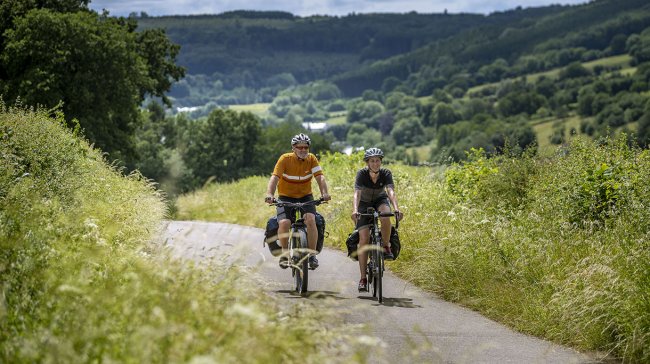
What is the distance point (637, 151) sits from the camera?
47.9 ft

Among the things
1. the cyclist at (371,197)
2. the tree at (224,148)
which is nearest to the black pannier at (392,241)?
the cyclist at (371,197)

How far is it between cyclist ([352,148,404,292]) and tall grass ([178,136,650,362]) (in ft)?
4.09

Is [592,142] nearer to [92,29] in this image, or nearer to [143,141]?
[92,29]

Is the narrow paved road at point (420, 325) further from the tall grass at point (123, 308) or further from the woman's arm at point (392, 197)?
the woman's arm at point (392, 197)

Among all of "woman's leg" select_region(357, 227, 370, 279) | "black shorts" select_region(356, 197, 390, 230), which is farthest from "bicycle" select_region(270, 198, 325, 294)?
"woman's leg" select_region(357, 227, 370, 279)

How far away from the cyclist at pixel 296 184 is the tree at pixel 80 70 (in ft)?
81.1

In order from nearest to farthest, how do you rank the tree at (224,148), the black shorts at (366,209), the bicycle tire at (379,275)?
the bicycle tire at (379,275), the black shorts at (366,209), the tree at (224,148)

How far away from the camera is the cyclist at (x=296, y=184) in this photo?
1207cm

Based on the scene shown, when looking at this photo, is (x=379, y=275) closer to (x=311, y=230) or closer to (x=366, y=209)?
(x=366, y=209)

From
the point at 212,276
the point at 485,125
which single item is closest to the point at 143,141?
the point at 212,276

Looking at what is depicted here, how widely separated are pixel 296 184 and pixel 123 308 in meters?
7.02

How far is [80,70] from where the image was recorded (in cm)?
3859

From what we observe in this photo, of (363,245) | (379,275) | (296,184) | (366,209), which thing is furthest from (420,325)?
(296,184)

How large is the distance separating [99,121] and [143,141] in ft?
175
